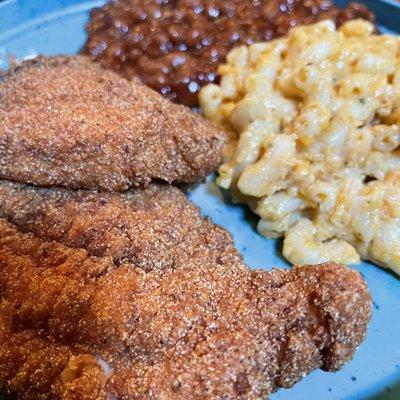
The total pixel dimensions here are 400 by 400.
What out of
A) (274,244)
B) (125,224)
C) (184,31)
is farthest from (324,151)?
(184,31)

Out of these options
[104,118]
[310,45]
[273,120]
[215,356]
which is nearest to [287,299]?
[215,356]

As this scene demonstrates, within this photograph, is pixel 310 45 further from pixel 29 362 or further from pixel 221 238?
pixel 29 362

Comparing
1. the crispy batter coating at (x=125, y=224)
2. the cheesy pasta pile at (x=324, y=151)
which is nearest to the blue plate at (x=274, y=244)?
the cheesy pasta pile at (x=324, y=151)

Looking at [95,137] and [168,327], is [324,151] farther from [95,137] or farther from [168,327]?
[168,327]

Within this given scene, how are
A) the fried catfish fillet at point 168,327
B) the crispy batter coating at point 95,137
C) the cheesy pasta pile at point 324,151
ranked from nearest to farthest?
the fried catfish fillet at point 168,327 < the crispy batter coating at point 95,137 < the cheesy pasta pile at point 324,151

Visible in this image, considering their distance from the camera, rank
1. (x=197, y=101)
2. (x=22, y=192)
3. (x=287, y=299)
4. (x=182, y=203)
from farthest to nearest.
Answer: (x=197, y=101)
(x=182, y=203)
(x=22, y=192)
(x=287, y=299)

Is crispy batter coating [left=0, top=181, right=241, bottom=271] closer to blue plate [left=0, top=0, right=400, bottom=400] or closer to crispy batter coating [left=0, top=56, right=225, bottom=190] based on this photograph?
crispy batter coating [left=0, top=56, right=225, bottom=190]

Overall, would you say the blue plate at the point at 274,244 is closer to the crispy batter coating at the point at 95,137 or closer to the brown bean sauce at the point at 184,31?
the brown bean sauce at the point at 184,31

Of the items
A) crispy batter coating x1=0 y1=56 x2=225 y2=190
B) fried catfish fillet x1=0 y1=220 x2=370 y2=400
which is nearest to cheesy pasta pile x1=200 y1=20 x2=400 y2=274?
crispy batter coating x1=0 y1=56 x2=225 y2=190
